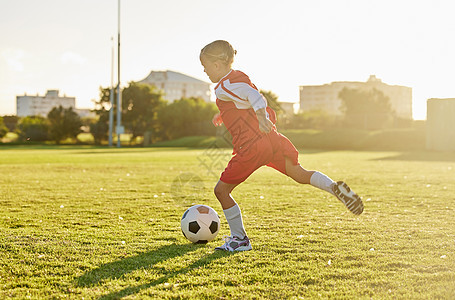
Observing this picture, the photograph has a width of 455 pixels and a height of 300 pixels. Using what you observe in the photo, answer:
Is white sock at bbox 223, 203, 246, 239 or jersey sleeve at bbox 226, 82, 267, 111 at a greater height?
jersey sleeve at bbox 226, 82, 267, 111

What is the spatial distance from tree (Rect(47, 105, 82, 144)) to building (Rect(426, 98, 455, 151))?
37.1 m

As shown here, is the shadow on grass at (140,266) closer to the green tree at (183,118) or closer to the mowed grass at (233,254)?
the mowed grass at (233,254)

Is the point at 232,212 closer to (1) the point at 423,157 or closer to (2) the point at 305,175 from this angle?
(2) the point at 305,175

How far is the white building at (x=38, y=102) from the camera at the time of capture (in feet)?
538

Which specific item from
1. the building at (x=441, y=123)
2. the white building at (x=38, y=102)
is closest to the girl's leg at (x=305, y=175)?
the building at (x=441, y=123)

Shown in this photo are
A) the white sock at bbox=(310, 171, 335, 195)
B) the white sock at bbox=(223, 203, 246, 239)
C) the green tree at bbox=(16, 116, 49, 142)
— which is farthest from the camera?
the green tree at bbox=(16, 116, 49, 142)

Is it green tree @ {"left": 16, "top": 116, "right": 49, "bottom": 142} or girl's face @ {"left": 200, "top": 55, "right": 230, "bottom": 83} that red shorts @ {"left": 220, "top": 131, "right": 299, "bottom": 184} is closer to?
girl's face @ {"left": 200, "top": 55, "right": 230, "bottom": 83}

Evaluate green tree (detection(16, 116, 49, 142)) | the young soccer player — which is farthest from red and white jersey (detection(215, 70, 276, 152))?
green tree (detection(16, 116, 49, 142))

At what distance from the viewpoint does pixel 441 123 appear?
2584cm

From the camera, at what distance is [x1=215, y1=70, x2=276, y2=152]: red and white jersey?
153 inches

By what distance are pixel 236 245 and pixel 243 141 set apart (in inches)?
37.0

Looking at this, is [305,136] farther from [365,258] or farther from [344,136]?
[365,258]

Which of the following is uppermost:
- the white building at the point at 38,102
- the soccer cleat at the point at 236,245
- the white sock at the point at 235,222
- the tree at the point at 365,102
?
the white building at the point at 38,102

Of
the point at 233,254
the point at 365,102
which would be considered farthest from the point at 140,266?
the point at 365,102
